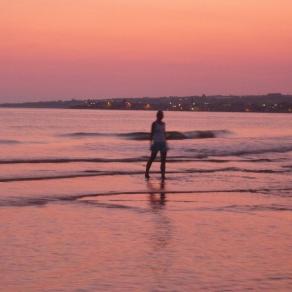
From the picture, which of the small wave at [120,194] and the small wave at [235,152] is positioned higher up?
the small wave at [120,194]

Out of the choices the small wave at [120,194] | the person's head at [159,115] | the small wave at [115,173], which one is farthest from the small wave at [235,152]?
the small wave at [120,194]

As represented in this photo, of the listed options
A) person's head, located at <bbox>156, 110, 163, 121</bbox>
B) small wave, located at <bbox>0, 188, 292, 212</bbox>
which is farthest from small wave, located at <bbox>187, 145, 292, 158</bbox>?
small wave, located at <bbox>0, 188, 292, 212</bbox>

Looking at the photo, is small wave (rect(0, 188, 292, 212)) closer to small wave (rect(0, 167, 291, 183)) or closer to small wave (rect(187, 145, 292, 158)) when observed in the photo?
small wave (rect(0, 167, 291, 183))

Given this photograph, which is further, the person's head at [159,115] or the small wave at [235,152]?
the small wave at [235,152]

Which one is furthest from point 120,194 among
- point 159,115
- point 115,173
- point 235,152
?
point 235,152

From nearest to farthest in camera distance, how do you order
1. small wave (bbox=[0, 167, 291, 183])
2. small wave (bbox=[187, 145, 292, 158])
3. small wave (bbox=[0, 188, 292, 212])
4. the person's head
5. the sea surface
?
the sea surface, small wave (bbox=[0, 188, 292, 212]), small wave (bbox=[0, 167, 291, 183]), the person's head, small wave (bbox=[187, 145, 292, 158])

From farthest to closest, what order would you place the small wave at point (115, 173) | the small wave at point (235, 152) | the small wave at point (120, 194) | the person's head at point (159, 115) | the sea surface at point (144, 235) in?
the small wave at point (235, 152) < the person's head at point (159, 115) < the small wave at point (115, 173) < the small wave at point (120, 194) < the sea surface at point (144, 235)

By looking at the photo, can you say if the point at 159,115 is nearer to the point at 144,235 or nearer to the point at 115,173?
the point at 115,173

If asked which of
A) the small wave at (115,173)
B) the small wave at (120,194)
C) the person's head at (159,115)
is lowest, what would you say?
the small wave at (115,173)

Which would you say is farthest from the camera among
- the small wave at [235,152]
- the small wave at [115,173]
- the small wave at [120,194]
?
the small wave at [235,152]

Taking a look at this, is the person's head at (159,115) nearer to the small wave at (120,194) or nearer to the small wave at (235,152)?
the small wave at (120,194)

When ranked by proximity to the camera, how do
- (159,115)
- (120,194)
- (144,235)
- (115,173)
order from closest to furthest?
1. (144,235)
2. (120,194)
3. (159,115)
4. (115,173)

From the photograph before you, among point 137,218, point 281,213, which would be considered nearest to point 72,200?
point 137,218

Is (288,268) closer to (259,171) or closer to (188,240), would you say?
(188,240)
